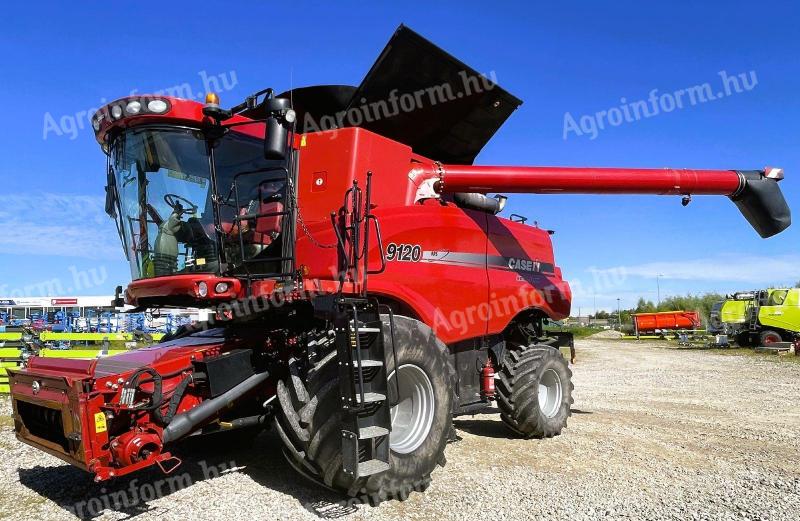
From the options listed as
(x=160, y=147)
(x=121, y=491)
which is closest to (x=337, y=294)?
(x=160, y=147)

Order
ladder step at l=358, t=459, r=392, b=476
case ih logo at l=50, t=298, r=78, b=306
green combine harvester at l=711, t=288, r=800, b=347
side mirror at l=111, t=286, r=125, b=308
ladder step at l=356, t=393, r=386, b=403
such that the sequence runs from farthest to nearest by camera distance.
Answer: case ih logo at l=50, t=298, r=78, b=306 < green combine harvester at l=711, t=288, r=800, b=347 < side mirror at l=111, t=286, r=125, b=308 < ladder step at l=356, t=393, r=386, b=403 < ladder step at l=358, t=459, r=392, b=476

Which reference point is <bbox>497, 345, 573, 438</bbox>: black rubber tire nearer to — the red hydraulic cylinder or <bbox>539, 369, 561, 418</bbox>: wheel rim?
<bbox>539, 369, 561, 418</bbox>: wheel rim

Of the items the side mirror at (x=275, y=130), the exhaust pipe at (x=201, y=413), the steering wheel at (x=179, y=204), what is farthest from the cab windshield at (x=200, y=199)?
the exhaust pipe at (x=201, y=413)

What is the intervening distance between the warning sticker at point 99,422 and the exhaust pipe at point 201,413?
1.40 feet

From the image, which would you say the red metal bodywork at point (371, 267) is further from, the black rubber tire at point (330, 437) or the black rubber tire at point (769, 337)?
the black rubber tire at point (769, 337)

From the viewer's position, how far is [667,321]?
40.6m

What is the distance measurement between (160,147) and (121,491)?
2935 millimetres

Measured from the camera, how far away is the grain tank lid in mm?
6293

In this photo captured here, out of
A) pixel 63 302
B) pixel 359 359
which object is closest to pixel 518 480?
pixel 359 359

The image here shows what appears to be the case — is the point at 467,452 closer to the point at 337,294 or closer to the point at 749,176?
the point at 337,294

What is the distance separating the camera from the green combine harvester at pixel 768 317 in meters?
25.3

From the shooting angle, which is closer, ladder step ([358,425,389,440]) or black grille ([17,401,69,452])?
ladder step ([358,425,389,440])

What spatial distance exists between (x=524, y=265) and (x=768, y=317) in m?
23.1

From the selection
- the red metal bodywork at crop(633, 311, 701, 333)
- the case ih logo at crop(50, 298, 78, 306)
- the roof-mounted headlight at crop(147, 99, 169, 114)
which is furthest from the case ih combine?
the case ih logo at crop(50, 298, 78, 306)
